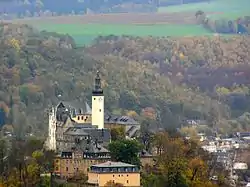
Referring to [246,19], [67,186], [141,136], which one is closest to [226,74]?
[246,19]

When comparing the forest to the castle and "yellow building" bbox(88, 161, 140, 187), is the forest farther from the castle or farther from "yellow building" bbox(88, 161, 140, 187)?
"yellow building" bbox(88, 161, 140, 187)

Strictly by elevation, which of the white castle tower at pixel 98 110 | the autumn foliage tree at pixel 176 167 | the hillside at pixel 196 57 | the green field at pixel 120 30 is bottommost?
the hillside at pixel 196 57

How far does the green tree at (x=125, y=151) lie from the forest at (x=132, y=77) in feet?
29.5

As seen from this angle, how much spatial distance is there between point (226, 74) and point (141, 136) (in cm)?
4921

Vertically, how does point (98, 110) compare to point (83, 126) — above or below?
above

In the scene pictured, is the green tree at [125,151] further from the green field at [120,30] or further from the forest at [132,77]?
the green field at [120,30]

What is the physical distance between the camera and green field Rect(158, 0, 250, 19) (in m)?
119

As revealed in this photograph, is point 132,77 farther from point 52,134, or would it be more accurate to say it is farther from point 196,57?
point 52,134

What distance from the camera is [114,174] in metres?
45.3

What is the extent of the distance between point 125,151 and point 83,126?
2.91m

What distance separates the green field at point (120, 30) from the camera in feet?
355

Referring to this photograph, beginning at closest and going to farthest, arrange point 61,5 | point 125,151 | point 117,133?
1. point 125,151
2. point 117,133
3. point 61,5

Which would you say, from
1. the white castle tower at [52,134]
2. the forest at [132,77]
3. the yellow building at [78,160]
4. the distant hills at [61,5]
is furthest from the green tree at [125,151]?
the distant hills at [61,5]

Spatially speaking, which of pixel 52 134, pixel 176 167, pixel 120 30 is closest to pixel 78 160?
A: pixel 176 167
